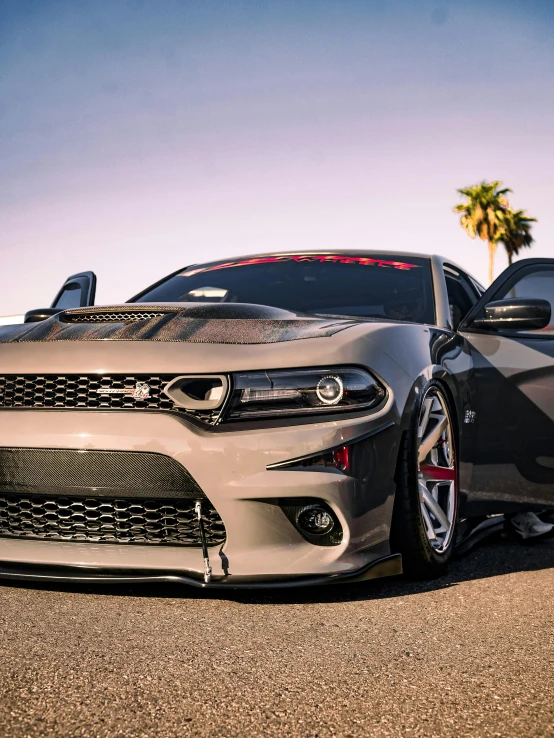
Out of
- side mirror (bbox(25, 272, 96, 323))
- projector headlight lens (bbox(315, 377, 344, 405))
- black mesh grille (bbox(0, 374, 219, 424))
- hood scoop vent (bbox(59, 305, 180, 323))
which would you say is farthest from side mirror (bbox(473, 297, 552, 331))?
side mirror (bbox(25, 272, 96, 323))

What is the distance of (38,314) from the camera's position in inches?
158

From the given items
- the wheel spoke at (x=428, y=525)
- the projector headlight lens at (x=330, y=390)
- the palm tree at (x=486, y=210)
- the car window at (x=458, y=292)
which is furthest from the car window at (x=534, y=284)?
the palm tree at (x=486, y=210)

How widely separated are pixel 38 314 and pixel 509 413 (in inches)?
83.6

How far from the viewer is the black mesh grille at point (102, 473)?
2803 mm

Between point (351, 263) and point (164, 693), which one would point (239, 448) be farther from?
point (351, 263)

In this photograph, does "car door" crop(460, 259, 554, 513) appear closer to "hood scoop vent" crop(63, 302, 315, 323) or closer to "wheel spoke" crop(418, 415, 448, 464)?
"wheel spoke" crop(418, 415, 448, 464)

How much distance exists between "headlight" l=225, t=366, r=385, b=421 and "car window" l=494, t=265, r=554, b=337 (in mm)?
1715

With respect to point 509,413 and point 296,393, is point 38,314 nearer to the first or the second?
point 296,393

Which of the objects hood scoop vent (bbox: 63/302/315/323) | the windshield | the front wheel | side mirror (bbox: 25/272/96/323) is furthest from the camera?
side mirror (bbox: 25/272/96/323)

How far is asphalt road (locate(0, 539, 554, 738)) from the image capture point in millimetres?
1880

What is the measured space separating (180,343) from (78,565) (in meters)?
0.77

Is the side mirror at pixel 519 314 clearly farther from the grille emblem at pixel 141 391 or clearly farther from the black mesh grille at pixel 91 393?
the grille emblem at pixel 141 391

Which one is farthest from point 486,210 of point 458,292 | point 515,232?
point 458,292

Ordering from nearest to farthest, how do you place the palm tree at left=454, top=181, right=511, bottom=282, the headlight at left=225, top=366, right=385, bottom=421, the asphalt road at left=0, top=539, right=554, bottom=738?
the asphalt road at left=0, top=539, right=554, bottom=738 → the headlight at left=225, top=366, right=385, bottom=421 → the palm tree at left=454, top=181, right=511, bottom=282
